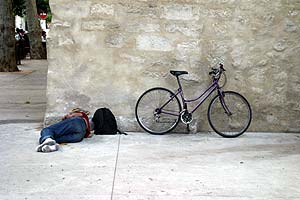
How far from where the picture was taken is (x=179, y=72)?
7.48 metres

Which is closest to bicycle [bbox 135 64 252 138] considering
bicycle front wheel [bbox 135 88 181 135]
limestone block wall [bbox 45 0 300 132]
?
bicycle front wheel [bbox 135 88 181 135]

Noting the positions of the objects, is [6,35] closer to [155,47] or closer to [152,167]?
[155,47]

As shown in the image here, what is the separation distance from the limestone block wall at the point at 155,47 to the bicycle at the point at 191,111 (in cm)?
17

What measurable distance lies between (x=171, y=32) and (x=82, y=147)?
2353mm

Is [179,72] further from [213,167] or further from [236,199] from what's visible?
[236,199]

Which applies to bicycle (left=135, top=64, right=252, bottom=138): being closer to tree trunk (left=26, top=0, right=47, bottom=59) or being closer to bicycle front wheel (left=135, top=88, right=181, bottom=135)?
bicycle front wheel (left=135, top=88, right=181, bottom=135)

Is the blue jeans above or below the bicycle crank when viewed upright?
below

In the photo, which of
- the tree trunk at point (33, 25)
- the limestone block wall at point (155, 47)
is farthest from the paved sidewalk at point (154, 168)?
the tree trunk at point (33, 25)

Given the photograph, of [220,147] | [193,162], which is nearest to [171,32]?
[220,147]

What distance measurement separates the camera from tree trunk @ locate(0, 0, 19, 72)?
17844 mm

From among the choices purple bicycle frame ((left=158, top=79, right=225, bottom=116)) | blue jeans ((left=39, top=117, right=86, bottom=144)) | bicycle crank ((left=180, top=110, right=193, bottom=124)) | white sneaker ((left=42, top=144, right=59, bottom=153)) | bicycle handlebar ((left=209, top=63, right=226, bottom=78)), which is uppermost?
bicycle handlebar ((left=209, top=63, right=226, bottom=78))

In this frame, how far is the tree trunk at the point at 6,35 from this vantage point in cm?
1784

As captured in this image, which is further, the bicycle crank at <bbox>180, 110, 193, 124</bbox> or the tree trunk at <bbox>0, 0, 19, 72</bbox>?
the tree trunk at <bbox>0, 0, 19, 72</bbox>

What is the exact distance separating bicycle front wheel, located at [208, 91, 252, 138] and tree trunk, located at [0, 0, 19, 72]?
1225 cm
